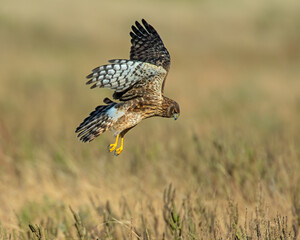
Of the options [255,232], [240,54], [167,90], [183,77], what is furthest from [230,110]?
[240,54]

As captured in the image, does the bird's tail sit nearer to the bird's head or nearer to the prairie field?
the bird's head

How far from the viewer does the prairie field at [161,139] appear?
4625 millimetres

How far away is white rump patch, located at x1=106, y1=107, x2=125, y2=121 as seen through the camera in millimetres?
3420

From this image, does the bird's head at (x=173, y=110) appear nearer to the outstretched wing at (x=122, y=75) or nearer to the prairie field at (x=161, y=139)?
A: the outstretched wing at (x=122, y=75)

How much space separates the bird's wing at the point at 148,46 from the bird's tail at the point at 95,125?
74 cm

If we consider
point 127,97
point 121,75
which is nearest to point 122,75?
point 121,75

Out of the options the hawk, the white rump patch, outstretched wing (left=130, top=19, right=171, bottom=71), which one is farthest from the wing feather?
outstretched wing (left=130, top=19, right=171, bottom=71)

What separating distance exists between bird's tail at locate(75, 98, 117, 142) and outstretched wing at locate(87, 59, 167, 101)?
0.18 metres

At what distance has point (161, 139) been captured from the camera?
25.7ft

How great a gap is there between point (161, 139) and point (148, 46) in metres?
3.52

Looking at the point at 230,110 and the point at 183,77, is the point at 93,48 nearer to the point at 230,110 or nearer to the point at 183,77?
the point at 183,77

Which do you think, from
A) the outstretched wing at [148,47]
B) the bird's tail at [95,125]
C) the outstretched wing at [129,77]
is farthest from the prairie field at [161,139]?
the outstretched wing at [148,47]

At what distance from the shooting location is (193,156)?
259 inches

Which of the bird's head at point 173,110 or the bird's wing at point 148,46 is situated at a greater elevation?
the bird's wing at point 148,46
